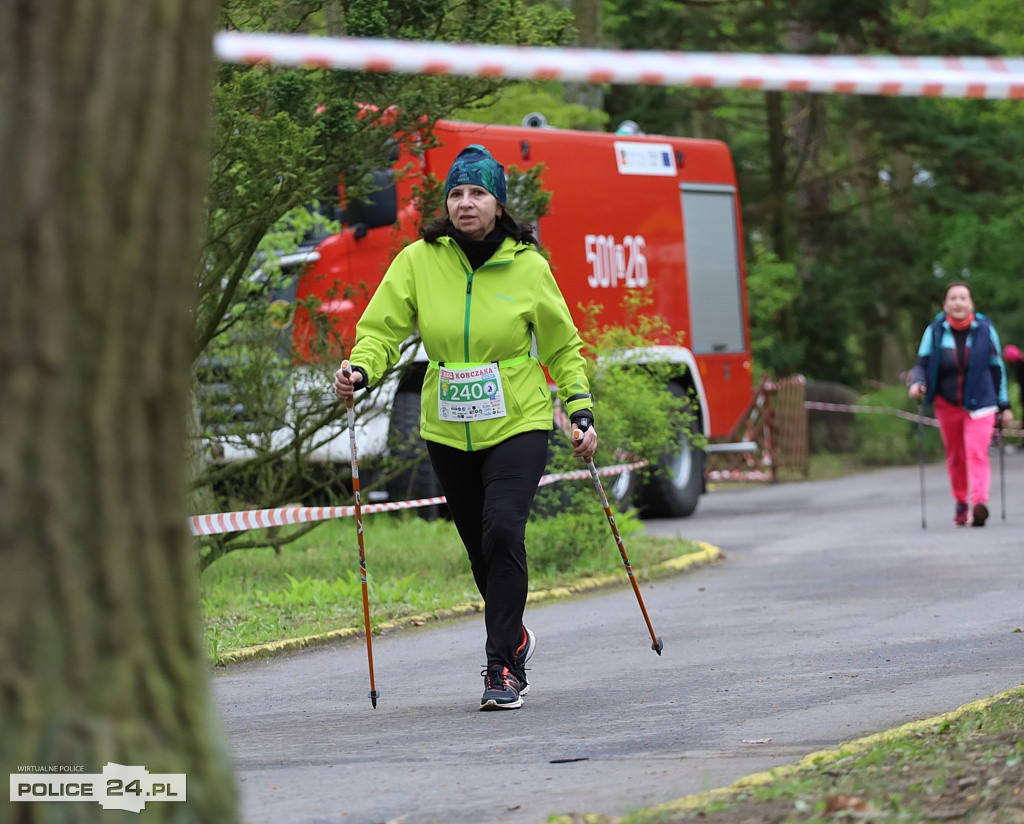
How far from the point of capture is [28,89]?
294 centimetres

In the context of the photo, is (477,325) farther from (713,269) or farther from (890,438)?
(890,438)

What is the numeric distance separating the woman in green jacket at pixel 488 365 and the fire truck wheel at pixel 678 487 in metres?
9.63

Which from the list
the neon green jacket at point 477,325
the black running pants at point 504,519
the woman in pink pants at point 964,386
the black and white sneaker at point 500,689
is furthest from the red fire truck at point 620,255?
the black and white sneaker at point 500,689

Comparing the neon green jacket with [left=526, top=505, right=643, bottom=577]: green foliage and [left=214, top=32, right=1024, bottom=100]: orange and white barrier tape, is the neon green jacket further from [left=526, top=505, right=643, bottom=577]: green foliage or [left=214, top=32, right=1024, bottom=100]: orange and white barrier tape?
[left=526, top=505, right=643, bottom=577]: green foliage

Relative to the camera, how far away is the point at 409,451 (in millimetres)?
13070

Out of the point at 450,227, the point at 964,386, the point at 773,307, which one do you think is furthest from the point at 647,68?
the point at 773,307

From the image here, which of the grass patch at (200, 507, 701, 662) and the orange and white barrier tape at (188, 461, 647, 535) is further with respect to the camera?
the orange and white barrier tape at (188, 461, 647, 535)

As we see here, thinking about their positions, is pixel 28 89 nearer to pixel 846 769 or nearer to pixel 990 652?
pixel 846 769

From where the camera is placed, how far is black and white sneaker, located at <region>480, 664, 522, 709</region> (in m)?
6.43

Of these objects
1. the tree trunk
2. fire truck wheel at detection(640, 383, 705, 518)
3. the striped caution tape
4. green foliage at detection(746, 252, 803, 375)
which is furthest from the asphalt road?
green foliage at detection(746, 252, 803, 375)

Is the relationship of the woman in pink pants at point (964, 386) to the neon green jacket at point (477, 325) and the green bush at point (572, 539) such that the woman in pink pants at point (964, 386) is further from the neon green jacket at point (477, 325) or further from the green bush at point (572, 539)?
the neon green jacket at point (477, 325)

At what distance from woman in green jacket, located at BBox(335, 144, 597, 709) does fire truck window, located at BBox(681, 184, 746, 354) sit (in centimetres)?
1025

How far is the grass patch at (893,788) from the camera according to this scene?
4.14 metres

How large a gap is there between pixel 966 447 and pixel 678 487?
3.46 meters
